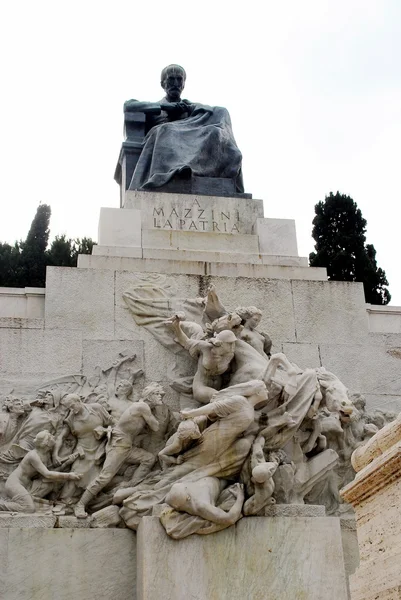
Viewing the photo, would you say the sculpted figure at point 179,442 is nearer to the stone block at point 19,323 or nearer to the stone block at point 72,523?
the stone block at point 72,523

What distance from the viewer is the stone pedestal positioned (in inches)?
193

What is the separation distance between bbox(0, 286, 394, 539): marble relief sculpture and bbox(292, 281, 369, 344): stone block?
894 mm

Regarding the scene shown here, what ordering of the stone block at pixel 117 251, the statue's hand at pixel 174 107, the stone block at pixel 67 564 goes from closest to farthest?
the stone block at pixel 67 564 < the stone block at pixel 117 251 < the statue's hand at pixel 174 107

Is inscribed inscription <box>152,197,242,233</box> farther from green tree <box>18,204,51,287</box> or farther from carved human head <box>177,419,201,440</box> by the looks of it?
green tree <box>18,204,51,287</box>

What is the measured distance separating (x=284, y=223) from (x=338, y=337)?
2.14 m

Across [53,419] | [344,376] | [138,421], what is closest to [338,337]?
[344,376]

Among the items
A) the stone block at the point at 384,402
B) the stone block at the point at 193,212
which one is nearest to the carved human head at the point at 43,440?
the stone block at the point at 193,212

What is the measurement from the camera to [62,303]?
34.6 feet

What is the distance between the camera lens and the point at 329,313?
11133 millimetres

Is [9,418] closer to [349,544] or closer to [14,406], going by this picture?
[14,406]

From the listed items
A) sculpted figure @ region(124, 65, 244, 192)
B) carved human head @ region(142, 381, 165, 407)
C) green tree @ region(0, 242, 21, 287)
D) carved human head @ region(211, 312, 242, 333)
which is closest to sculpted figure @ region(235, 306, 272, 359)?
carved human head @ region(211, 312, 242, 333)

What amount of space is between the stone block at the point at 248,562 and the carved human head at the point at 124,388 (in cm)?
170

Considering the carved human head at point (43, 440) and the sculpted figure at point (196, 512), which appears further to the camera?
the carved human head at point (43, 440)

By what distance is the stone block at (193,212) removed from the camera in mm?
12188
